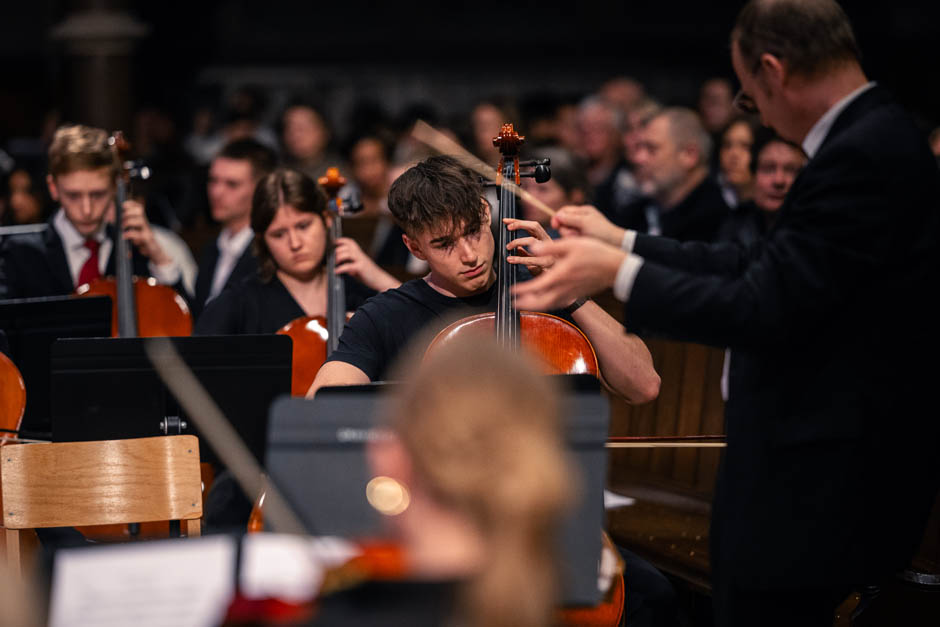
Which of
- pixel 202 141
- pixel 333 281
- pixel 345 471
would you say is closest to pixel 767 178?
pixel 333 281

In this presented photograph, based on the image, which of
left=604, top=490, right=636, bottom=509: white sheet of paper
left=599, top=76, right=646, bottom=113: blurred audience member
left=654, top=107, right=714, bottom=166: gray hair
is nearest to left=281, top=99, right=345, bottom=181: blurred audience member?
left=599, top=76, right=646, bottom=113: blurred audience member

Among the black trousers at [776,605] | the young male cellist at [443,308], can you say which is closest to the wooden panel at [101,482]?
the young male cellist at [443,308]

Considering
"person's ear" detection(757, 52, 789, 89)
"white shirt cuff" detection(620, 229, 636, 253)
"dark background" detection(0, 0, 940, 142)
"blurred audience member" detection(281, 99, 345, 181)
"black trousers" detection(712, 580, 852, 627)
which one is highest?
"dark background" detection(0, 0, 940, 142)

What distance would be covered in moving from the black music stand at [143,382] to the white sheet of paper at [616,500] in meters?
1.20

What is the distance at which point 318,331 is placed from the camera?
3504 millimetres

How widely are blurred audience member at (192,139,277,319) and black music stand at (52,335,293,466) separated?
147 cm

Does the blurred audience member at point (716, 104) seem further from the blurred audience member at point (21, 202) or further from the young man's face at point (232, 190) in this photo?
the blurred audience member at point (21, 202)

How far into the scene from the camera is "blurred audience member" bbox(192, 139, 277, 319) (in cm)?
447

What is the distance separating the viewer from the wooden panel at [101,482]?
8.73 feet

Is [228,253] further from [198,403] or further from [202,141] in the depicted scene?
[202,141]

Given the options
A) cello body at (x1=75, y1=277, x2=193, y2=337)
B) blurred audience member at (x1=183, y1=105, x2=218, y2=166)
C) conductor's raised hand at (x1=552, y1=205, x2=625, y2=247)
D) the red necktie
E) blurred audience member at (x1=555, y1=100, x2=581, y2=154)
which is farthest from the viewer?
blurred audience member at (x1=183, y1=105, x2=218, y2=166)

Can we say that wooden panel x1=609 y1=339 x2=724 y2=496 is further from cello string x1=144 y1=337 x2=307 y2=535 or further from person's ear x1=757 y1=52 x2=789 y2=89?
person's ear x1=757 y1=52 x2=789 y2=89

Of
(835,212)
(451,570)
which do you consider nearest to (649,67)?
(835,212)

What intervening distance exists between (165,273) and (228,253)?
25cm
